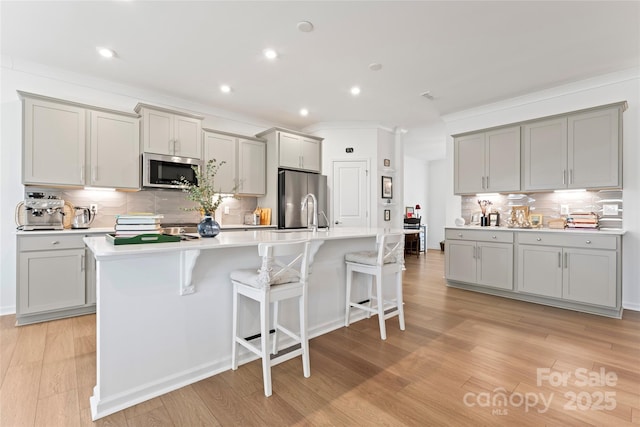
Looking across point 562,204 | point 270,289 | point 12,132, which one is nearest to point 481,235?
point 562,204

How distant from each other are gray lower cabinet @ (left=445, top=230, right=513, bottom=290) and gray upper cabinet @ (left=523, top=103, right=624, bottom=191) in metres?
0.86

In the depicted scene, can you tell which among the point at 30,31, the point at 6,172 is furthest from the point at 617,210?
the point at 6,172

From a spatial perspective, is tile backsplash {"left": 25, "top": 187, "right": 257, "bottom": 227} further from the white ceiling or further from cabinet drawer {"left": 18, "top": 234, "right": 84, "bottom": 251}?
the white ceiling

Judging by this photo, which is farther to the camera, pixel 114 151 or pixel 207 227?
pixel 114 151

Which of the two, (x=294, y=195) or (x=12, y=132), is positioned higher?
(x=12, y=132)

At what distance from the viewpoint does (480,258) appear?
4230mm

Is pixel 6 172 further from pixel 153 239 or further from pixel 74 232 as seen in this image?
pixel 153 239

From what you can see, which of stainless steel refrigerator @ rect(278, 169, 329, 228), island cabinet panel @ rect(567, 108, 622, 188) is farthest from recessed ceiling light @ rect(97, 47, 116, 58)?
island cabinet panel @ rect(567, 108, 622, 188)

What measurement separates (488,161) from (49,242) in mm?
5599

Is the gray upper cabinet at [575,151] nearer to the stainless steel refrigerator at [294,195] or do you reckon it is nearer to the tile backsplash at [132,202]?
the stainless steel refrigerator at [294,195]

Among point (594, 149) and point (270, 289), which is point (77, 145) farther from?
point (594, 149)

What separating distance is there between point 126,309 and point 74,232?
6.96 ft

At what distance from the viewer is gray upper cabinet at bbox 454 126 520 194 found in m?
4.16

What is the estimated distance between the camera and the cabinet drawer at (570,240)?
3.26m
